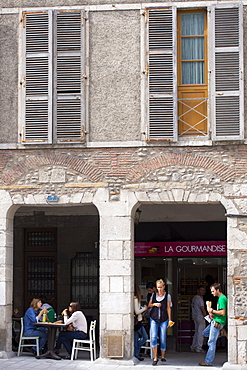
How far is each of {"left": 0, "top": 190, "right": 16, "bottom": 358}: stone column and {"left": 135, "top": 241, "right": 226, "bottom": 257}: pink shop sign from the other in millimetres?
3410

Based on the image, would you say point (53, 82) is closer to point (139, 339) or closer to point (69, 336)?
point (69, 336)

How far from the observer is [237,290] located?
12742mm

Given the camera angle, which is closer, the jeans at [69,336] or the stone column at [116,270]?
the stone column at [116,270]

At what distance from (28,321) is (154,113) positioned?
474 centimetres

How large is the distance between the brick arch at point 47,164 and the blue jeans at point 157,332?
3.05 m

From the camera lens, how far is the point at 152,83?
526 inches

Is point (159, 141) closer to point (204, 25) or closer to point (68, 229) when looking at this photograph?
point (204, 25)

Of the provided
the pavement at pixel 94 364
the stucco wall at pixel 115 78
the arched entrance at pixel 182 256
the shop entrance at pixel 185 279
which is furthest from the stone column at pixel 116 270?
the shop entrance at pixel 185 279

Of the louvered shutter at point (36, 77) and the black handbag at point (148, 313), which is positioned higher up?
the louvered shutter at point (36, 77)

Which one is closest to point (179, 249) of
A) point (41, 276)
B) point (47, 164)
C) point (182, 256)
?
point (182, 256)

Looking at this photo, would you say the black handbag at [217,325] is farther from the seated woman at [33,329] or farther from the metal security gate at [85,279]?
the metal security gate at [85,279]

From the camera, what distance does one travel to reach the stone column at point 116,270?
12953 mm

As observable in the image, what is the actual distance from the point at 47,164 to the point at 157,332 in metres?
3.82

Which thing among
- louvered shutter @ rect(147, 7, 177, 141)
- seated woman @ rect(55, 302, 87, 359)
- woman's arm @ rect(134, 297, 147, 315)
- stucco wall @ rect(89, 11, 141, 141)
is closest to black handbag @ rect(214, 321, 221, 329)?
woman's arm @ rect(134, 297, 147, 315)
